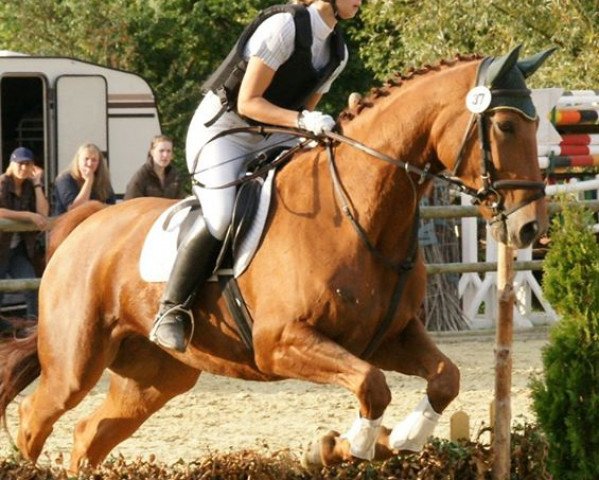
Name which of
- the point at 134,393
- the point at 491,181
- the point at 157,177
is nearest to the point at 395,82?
the point at 491,181

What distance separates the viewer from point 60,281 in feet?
23.1

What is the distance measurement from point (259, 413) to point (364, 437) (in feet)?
12.9

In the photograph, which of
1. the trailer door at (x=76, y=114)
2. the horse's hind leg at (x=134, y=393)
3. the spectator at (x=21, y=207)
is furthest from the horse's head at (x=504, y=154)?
the trailer door at (x=76, y=114)

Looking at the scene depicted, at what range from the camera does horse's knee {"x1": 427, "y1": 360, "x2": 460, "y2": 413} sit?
579 cm

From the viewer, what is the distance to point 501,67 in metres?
5.51

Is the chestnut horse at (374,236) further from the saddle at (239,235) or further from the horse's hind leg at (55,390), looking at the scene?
the horse's hind leg at (55,390)

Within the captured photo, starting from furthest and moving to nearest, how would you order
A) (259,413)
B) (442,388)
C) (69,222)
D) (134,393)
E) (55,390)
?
(259,413)
(69,222)
(134,393)
(55,390)
(442,388)

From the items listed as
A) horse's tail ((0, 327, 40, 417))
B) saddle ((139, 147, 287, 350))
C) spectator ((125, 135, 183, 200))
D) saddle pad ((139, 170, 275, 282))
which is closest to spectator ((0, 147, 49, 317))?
spectator ((125, 135, 183, 200))

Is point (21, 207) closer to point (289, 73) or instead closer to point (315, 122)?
point (289, 73)

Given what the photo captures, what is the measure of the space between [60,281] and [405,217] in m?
1.97

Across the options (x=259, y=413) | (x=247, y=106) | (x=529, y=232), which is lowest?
(x=259, y=413)

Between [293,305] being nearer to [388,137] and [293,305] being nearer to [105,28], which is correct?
[388,137]

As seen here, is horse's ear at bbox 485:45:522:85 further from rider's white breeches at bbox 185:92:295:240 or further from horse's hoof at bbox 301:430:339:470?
horse's hoof at bbox 301:430:339:470

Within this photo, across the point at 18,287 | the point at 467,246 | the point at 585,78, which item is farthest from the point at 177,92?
the point at 18,287
